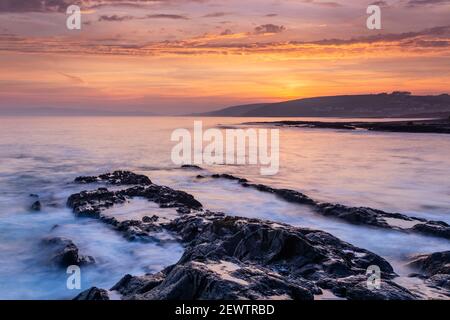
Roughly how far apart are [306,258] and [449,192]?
1667cm

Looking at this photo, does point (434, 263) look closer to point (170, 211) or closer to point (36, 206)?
point (170, 211)

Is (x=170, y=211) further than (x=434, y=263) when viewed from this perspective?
Yes

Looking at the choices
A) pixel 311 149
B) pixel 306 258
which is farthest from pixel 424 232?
pixel 311 149

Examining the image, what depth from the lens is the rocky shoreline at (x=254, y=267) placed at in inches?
267

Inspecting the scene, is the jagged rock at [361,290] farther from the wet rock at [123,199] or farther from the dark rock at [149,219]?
the wet rock at [123,199]

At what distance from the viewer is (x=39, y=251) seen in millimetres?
13133

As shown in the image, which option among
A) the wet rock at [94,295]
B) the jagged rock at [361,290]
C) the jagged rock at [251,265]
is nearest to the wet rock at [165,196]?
the jagged rock at [251,265]

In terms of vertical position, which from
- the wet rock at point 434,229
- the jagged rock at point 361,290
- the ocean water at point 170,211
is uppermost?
the jagged rock at point 361,290

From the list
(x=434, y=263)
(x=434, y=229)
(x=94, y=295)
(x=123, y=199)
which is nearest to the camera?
(x=94, y=295)

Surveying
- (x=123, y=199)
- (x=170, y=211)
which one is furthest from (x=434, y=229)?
(x=123, y=199)

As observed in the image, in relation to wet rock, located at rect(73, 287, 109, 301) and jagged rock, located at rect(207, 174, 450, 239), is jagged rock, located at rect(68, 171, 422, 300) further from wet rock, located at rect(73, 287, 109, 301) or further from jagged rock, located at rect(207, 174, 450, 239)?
jagged rock, located at rect(207, 174, 450, 239)

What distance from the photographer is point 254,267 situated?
761 centimetres

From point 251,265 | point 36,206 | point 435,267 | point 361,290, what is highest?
point 251,265
